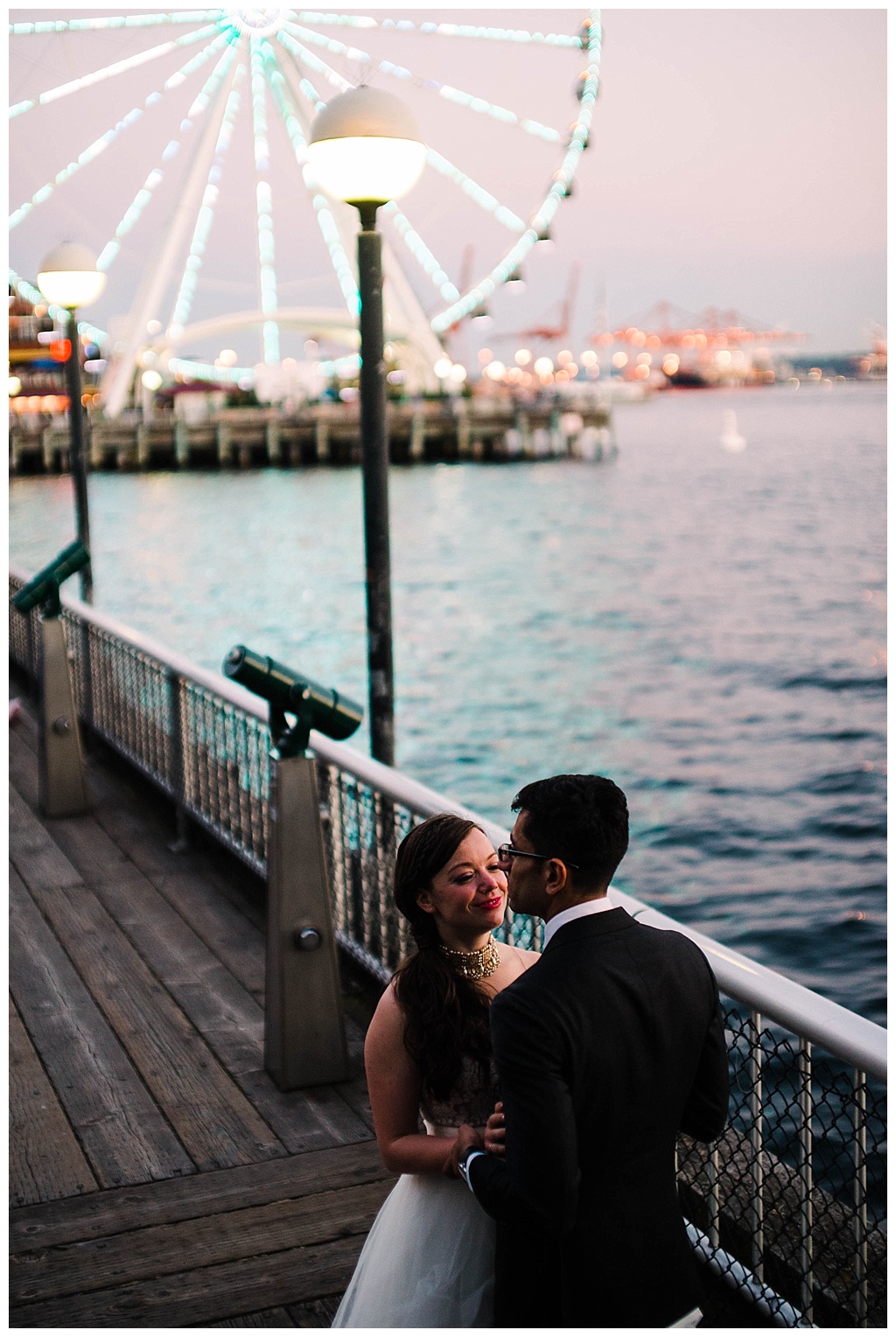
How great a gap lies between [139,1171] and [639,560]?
1425 inches

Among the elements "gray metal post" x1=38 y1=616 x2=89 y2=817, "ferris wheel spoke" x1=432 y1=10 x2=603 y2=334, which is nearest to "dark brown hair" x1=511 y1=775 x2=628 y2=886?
"gray metal post" x1=38 y1=616 x2=89 y2=817

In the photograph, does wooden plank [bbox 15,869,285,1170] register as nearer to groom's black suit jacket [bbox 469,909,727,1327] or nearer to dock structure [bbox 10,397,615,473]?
groom's black suit jacket [bbox 469,909,727,1327]

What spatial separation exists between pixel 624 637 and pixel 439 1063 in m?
24.8

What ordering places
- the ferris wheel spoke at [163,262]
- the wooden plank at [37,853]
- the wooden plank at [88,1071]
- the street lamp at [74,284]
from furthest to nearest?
the ferris wheel spoke at [163,262] → the street lamp at [74,284] → the wooden plank at [37,853] → the wooden plank at [88,1071]

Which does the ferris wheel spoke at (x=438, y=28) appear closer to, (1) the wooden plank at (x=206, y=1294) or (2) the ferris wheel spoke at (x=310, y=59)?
(2) the ferris wheel spoke at (x=310, y=59)

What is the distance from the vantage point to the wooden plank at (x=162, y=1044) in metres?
3.63

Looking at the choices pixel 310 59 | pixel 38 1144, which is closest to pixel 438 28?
pixel 310 59

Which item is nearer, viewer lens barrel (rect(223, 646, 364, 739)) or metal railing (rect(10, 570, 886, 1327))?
metal railing (rect(10, 570, 886, 1327))

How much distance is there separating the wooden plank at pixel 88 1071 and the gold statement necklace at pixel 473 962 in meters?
1.55

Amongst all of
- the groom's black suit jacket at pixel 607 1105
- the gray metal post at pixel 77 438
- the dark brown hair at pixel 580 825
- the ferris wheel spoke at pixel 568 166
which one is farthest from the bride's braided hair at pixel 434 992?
the ferris wheel spoke at pixel 568 166

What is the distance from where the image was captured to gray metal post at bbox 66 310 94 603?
9.42m

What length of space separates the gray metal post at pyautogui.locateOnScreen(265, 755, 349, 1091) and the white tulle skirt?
1612 mm

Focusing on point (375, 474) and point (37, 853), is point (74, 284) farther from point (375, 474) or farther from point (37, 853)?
A: point (375, 474)

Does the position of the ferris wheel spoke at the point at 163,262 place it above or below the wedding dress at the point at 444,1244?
above
